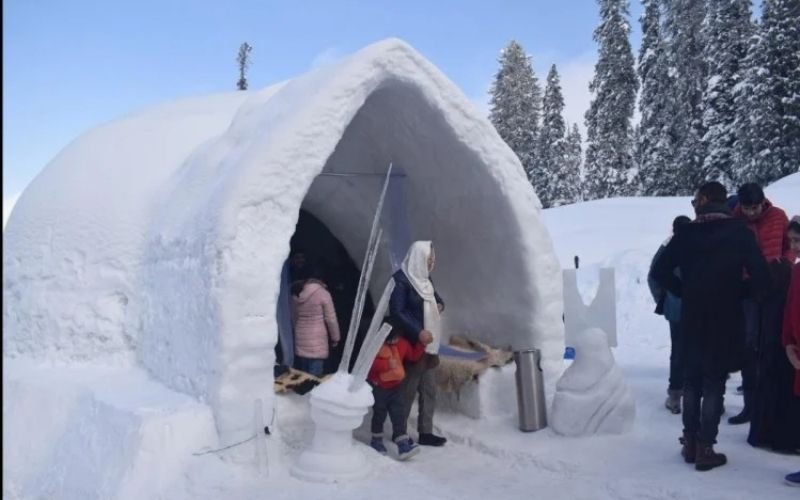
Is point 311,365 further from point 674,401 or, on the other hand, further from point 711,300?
point 711,300

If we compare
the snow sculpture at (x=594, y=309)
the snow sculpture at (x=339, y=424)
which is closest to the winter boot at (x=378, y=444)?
the snow sculpture at (x=339, y=424)

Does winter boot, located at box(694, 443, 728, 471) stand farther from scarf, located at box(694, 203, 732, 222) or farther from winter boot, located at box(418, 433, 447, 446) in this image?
winter boot, located at box(418, 433, 447, 446)

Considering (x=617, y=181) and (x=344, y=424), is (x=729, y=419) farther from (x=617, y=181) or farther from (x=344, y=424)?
(x=617, y=181)

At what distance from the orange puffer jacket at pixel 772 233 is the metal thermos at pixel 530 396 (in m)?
1.75

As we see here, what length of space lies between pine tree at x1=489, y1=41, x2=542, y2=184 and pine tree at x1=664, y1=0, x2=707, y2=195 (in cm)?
608

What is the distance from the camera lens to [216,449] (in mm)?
4270

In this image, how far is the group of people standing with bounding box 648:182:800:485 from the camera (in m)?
4.00

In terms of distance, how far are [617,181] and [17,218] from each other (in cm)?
2584

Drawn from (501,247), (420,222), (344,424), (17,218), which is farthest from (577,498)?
(17,218)

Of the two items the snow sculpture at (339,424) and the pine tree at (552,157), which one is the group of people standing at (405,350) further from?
the pine tree at (552,157)

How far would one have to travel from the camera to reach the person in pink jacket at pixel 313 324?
5.94 meters

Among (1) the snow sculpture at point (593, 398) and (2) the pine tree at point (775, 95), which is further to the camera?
(2) the pine tree at point (775, 95)

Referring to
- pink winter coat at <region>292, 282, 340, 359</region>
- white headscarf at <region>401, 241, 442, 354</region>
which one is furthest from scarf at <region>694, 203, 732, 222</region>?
pink winter coat at <region>292, 282, 340, 359</region>

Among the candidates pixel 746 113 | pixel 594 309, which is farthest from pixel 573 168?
pixel 594 309
